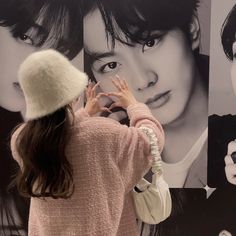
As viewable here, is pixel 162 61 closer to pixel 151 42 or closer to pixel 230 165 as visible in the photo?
pixel 151 42

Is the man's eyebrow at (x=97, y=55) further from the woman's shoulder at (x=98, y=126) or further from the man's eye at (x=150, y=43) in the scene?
the woman's shoulder at (x=98, y=126)

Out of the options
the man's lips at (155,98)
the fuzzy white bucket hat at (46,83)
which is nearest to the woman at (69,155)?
the fuzzy white bucket hat at (46,83)

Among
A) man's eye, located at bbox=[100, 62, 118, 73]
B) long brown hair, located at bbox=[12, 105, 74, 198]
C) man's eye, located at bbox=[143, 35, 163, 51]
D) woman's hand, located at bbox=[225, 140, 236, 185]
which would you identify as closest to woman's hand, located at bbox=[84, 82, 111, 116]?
man's eye, located at bbox=[100, 62, 118, 73]

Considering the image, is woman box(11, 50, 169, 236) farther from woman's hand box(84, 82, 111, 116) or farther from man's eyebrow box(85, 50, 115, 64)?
man's eyebrow box(85, 50, 115, 64)

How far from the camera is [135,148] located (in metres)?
1.12

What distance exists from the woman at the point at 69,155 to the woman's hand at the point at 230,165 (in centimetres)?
68

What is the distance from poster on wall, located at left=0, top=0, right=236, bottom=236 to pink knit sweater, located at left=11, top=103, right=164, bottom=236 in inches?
23.2

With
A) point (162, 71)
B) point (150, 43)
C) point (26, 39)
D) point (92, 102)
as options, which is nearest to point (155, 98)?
point (162, 71)

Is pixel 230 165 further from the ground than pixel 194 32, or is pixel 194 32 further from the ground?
pixel 194 32

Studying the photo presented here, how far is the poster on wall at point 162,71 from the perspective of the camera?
1.67 m

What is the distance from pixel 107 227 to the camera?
1.11 meters

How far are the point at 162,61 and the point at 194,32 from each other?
0.58 feet

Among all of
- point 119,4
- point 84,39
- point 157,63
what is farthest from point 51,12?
point 157,63

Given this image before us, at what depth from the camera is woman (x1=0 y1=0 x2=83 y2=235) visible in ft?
5.47
